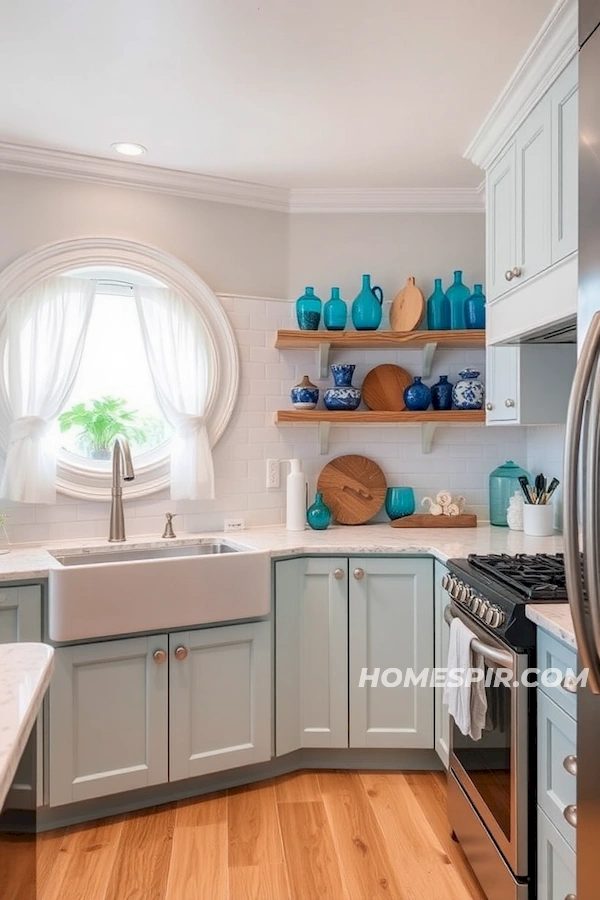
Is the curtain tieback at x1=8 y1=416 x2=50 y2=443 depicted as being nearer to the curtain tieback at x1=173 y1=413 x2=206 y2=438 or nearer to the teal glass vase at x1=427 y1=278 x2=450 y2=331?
the curtain tieback at x1=173 y1=413 x2=206 y2=438

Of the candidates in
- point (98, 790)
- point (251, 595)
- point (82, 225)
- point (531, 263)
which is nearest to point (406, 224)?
point (531, 263)

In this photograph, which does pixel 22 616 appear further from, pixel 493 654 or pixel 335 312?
pixel 335 312

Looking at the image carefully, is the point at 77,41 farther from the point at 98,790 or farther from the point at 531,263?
the point at 98,790

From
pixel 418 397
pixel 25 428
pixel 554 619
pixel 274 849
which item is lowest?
pixel 274 849

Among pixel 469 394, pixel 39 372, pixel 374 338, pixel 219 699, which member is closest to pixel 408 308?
pixel 374 338

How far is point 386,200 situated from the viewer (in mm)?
3252

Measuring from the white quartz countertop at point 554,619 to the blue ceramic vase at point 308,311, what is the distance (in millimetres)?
1846

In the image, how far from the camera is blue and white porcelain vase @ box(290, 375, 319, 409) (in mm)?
3092

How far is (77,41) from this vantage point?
202 centimetres

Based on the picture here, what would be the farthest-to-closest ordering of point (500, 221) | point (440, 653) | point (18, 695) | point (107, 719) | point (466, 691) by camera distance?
1. point (440, 653)
2. point (500, 221)
3. point (107, 719)
4. point (466, 691)
5. point (18, 695)

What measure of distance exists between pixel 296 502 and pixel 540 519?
107 cm

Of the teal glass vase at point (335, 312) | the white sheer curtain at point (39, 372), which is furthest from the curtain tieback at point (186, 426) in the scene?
the teal glass vase at point (335, 312)

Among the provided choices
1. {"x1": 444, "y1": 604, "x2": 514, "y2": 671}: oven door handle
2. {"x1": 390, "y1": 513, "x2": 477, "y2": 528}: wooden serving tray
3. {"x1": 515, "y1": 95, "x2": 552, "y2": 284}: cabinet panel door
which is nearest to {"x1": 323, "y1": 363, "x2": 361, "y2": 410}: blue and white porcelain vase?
{"x1": 390, "y1": 513, "x2": 477, "y2": 528}: wooden serving tray

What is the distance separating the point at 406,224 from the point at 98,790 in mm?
2812
